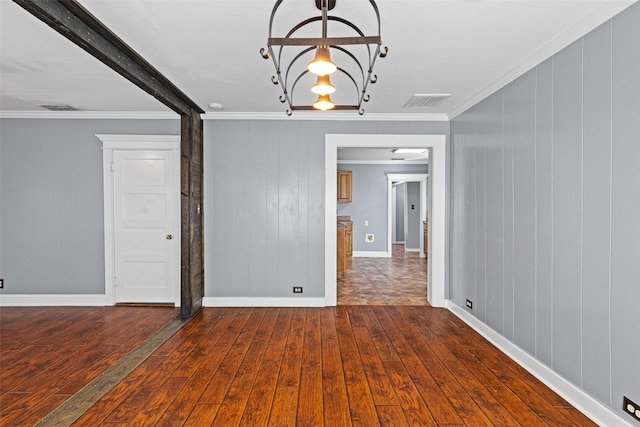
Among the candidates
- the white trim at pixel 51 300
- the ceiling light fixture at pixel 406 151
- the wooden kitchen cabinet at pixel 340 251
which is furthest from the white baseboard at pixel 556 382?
the white trim at pixel 51 300

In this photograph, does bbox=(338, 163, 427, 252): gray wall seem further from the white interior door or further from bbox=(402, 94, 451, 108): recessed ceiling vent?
the white interior door

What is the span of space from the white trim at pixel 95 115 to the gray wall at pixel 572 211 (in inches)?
154

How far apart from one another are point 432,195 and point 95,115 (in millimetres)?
4564

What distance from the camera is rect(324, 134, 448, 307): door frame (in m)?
4.54

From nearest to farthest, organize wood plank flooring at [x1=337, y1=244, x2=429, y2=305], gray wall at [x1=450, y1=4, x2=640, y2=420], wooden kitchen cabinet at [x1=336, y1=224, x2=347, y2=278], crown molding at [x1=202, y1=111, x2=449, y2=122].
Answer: gray wall at [x1=450, y1=4, x2=640, y2=420]
crown molding at [x1=202, y1=111, x2=449, y2=122]
wood plank flooring at [x1=337, y1=244, x2=429, y2=305]
wooden kitchen cabinet at [x1=336, y1=224, x2=347, y2=278]

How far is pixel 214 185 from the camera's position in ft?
14.9

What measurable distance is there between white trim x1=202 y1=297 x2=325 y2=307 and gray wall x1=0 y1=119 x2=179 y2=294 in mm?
1516

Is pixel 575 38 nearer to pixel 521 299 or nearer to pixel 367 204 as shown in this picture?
pixel 521 299

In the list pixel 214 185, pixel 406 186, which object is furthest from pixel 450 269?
pixel 406 186

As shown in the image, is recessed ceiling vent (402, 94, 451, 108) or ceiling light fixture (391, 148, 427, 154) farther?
ceiling light fixture (391, 148, 427, 154)

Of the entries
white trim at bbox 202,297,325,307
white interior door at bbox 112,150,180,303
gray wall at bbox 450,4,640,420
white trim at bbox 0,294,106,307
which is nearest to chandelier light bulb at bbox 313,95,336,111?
gray wall at bbox 450,4,640,420

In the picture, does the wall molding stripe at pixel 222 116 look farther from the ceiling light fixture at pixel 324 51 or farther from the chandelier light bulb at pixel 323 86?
the chandelier light bulb at pixel 323 86

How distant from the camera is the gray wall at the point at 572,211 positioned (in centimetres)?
197

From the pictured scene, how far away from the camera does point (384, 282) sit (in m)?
6.07
